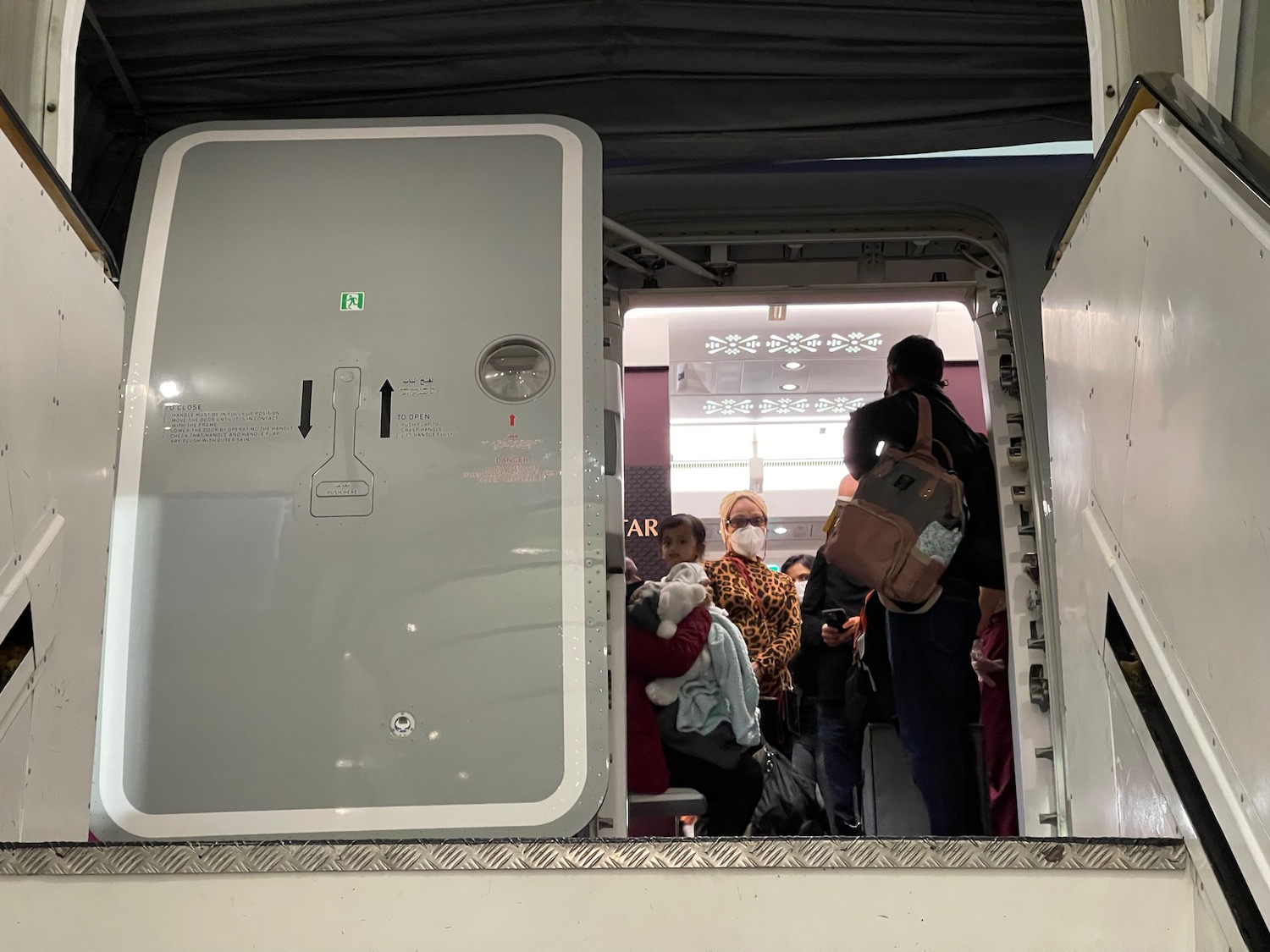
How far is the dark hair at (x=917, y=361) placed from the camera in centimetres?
371

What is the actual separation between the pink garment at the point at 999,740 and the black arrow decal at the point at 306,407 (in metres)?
2.43

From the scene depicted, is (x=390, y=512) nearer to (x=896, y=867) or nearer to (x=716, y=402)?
(x=896, y=867)

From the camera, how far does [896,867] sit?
1354 mm

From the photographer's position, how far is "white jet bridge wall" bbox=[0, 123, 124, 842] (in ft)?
5.06

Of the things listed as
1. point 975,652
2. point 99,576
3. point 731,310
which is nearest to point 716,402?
point 731,310

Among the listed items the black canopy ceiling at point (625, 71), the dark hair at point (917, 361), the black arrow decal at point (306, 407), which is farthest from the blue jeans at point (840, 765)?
the black arrow decal at point (306, 407)

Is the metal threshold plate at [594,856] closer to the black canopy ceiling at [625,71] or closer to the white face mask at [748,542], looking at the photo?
the black canopy ceiling at [625,71]

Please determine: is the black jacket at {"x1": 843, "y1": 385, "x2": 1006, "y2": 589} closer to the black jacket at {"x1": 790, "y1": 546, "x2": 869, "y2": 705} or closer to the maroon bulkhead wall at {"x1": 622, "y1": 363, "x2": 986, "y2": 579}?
the black jacket at {"x1": 790, "y1": 546, "x2": 869, "y2": 705}

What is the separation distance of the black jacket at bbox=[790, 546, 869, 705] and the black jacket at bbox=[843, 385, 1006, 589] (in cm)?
53

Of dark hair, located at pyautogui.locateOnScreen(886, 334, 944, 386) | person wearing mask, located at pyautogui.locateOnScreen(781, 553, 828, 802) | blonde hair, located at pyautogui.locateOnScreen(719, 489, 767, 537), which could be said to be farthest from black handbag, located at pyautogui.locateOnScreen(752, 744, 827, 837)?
dark hair, located at pyautogui.locateOnScreen(886, 334, 944, 386)

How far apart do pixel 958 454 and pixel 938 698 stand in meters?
0.82

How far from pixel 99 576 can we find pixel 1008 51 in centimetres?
278

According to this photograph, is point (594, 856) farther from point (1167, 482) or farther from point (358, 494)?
point (358, 494)

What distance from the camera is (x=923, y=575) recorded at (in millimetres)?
3291
